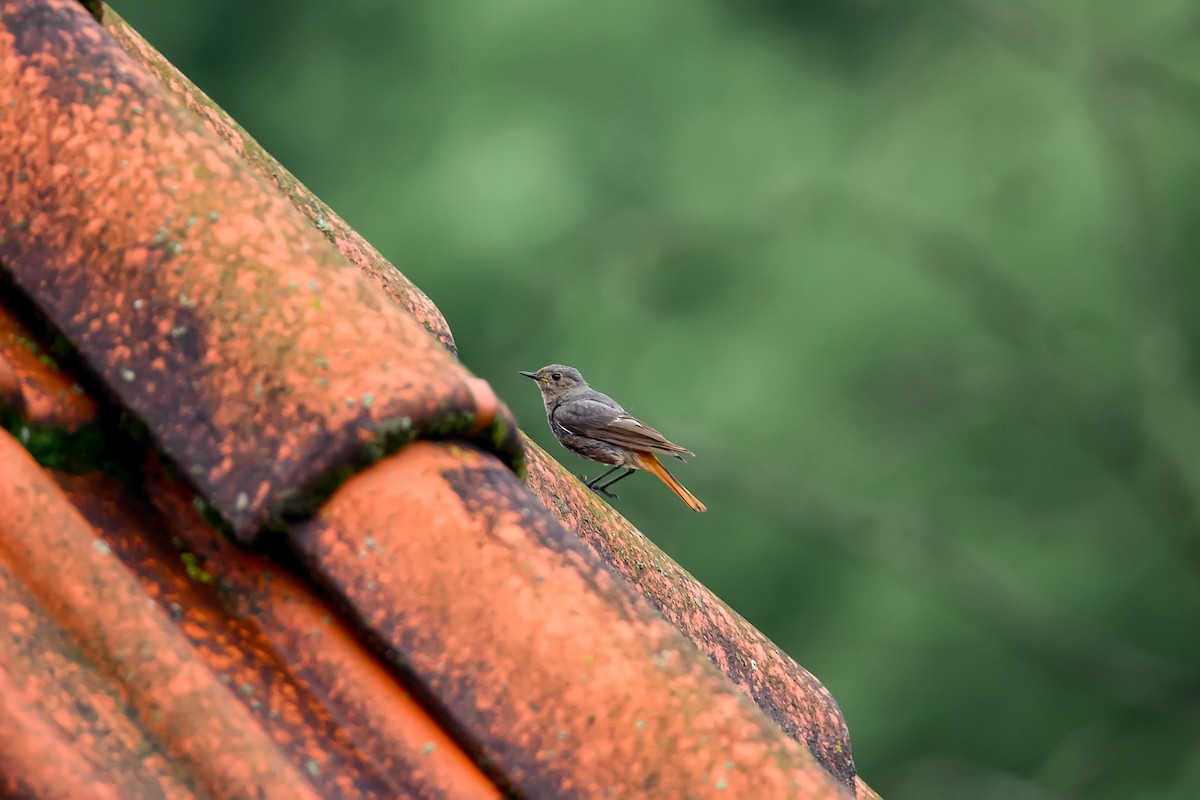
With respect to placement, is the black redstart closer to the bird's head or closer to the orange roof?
the bird's head

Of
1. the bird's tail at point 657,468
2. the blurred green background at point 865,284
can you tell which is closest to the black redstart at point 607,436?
the bird's tail at point 657,468

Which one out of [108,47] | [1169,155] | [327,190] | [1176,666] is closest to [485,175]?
[327,190]

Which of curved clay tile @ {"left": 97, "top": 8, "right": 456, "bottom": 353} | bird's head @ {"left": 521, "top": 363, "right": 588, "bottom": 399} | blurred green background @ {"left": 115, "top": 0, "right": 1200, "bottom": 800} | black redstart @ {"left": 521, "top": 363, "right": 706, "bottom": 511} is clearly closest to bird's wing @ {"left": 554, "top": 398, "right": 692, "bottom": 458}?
black redstart @ {"left": 521, "top": 363, "right": 706, "bottom": 511}

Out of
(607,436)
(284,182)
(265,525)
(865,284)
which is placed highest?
(865,284)

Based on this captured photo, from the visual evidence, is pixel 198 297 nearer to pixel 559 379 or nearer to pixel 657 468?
pixel 657 468

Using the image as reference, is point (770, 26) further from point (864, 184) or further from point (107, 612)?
point (107, 612)

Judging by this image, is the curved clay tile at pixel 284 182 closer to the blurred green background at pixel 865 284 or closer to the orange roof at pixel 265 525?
the orange roof at pixel 265 525

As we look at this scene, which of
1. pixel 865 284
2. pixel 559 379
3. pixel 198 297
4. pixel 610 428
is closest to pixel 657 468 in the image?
pixel 610 428
